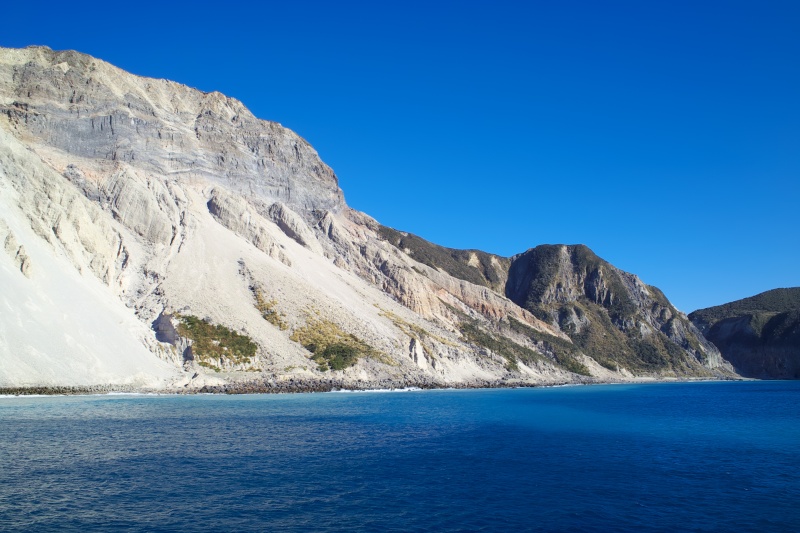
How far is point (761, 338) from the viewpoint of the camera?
169 meters

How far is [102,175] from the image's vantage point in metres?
86.2

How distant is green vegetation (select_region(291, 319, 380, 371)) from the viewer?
73812 millimetres

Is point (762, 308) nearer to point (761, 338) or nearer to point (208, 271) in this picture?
point (761, 338)

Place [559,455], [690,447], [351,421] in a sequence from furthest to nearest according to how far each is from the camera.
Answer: [351,421], [690,447], [559,455]

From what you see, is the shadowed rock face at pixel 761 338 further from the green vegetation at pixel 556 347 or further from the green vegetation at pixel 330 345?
the green vegetation at pixel 330 345

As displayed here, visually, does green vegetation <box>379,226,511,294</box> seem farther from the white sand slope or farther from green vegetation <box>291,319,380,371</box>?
the white sand slope

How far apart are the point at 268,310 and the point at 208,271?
10266mm

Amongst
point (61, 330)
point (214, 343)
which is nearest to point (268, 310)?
point (214, 343)

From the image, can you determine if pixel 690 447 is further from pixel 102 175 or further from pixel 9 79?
pixel 9 79

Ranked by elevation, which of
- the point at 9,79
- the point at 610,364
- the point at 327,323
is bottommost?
the point at 610,364

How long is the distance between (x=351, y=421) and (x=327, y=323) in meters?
43.5

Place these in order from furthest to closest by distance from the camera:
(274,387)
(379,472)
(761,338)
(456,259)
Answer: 1. (761,338)
2. (456,259)
3. (274,387)
4. (379,472)

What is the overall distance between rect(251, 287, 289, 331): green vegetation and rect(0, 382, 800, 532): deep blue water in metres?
34.2

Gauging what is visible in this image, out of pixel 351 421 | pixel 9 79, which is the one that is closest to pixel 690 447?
pixel 351 421
